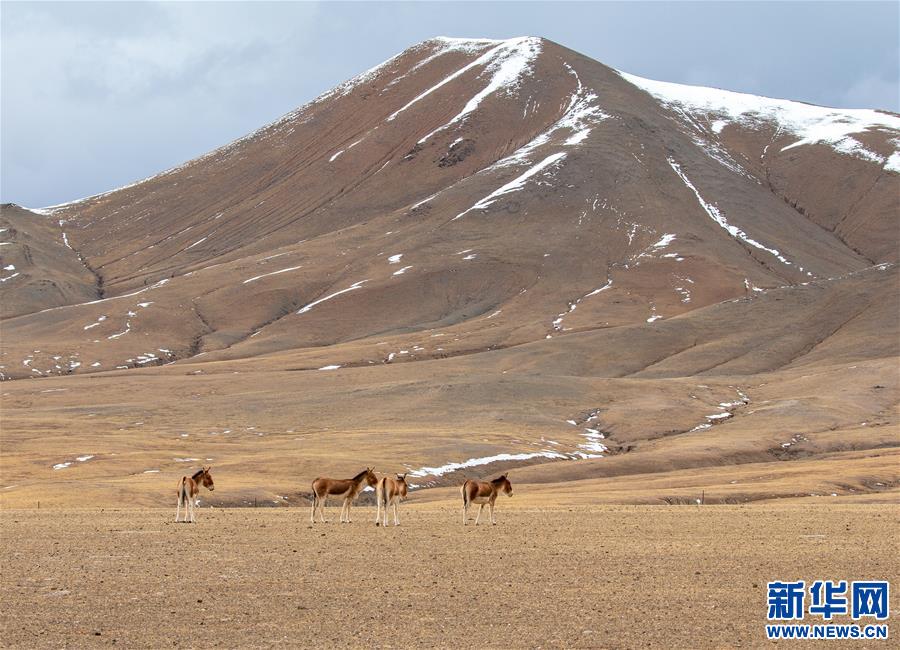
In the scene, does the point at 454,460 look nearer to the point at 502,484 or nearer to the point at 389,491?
the point at 502,484

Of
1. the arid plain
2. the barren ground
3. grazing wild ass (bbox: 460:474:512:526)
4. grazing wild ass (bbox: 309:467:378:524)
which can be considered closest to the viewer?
the barren ground

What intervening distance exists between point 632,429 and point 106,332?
393ft

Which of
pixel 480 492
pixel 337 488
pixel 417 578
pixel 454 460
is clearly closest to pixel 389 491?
pixel 337 488

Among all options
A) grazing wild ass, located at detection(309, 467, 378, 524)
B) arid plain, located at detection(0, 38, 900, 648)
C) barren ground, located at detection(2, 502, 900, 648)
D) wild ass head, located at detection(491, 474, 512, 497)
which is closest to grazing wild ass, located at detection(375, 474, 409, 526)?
grazing wild ass, located at detection(309, 467, 378, 524)

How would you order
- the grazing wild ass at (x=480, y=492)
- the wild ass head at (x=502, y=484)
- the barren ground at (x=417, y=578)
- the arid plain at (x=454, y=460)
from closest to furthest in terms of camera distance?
the barren ground at (x=417, y=578) → the arid plain at (x=454, y=460) → the grazing wild ass at (x=480, y=492) → the wild ass head at (x=502, y=484)

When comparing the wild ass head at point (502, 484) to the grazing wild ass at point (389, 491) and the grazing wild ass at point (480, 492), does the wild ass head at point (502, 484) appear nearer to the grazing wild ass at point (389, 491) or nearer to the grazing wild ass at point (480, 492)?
the grazing wild ass at point (480, 492)

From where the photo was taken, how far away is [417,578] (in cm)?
2150

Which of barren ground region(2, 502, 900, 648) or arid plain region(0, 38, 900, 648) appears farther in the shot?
arid plain region(0, 38, 900, 648)

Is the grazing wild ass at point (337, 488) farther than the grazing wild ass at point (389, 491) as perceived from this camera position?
Yes

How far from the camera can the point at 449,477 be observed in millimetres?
64312

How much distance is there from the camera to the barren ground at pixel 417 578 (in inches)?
661

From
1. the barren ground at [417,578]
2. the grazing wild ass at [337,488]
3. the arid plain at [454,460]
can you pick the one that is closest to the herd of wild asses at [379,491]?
the grazing wild ass at [337,488]

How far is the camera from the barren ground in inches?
661

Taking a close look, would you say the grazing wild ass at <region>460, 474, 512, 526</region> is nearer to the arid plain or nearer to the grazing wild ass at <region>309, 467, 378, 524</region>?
the arid plain
